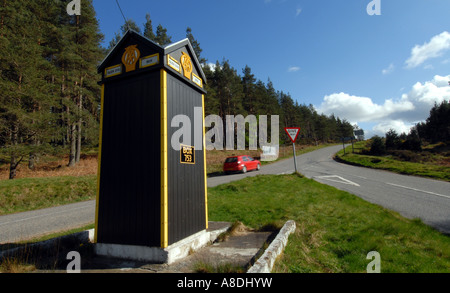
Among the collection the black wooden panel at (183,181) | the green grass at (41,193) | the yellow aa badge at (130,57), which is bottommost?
the green grass at (41,193)

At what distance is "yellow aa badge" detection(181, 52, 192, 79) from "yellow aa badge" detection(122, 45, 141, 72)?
0.95m

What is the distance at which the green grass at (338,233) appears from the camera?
3.46 metres

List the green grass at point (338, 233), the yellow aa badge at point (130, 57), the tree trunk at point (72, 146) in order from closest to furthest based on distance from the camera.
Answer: the green grass at point (338, 233), the yellow aa badge at point (130, 57), the tree trunk at point (72, 146)

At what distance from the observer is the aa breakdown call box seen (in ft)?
12.7

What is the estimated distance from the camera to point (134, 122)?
4.18m

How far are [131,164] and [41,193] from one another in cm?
1175

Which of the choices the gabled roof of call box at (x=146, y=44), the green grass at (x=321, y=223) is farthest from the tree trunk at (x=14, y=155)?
the gabled roof of call box at (x=146, y=44)

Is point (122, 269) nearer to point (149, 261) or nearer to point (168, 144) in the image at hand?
point (149, 261)

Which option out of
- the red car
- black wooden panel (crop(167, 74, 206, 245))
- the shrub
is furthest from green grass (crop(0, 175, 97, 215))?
the shrub

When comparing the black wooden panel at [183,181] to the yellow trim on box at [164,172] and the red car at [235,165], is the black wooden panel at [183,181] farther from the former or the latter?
the red car at [235,165]

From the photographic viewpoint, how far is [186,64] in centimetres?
497

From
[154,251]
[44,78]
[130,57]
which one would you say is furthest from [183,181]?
[44,78]

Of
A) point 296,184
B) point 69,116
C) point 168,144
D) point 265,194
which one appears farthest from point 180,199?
point 69,116
